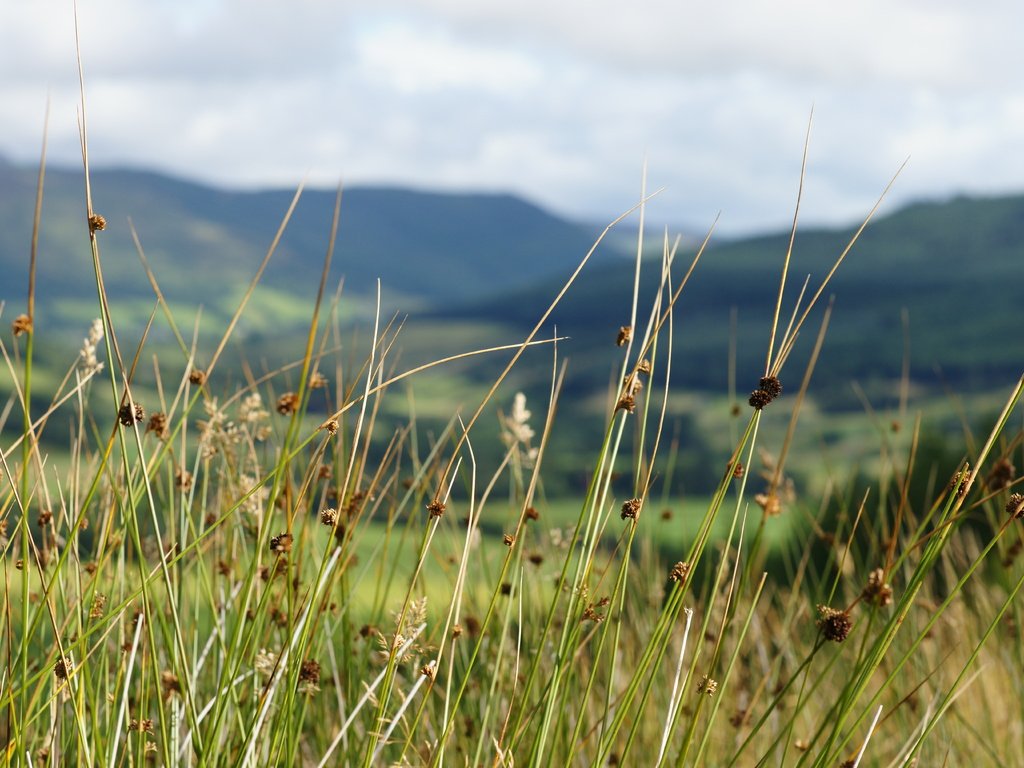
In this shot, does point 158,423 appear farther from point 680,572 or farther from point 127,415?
point 680,572

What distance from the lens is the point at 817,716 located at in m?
2.94

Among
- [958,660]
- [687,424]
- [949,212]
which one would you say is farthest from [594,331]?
[958,660]

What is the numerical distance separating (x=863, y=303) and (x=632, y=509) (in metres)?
129

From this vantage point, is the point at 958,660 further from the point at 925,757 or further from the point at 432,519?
the point at 432,519

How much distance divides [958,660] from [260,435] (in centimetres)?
263

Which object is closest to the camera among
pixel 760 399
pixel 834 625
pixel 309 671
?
pixel 834 625

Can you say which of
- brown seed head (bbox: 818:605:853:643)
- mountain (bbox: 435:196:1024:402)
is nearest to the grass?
brown seed head (bbox: 818:605:853:643)

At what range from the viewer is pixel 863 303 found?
4855 inches

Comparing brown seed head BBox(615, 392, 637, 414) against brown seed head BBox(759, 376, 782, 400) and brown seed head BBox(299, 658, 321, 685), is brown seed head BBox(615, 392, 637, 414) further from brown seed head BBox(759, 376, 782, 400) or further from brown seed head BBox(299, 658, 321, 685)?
brown seed head BBox(299, 658, 321, 685)

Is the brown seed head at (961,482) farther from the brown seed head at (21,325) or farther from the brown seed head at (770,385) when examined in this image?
the brown seed head at (21,325)

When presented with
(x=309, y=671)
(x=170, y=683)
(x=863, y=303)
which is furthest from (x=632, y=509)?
(x=863, y=303)

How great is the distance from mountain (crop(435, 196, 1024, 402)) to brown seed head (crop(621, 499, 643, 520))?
81.3 m

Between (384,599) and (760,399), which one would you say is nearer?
(760,399)

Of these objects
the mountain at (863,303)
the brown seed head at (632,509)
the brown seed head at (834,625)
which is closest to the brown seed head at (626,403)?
the brown seed head at (632,509)
